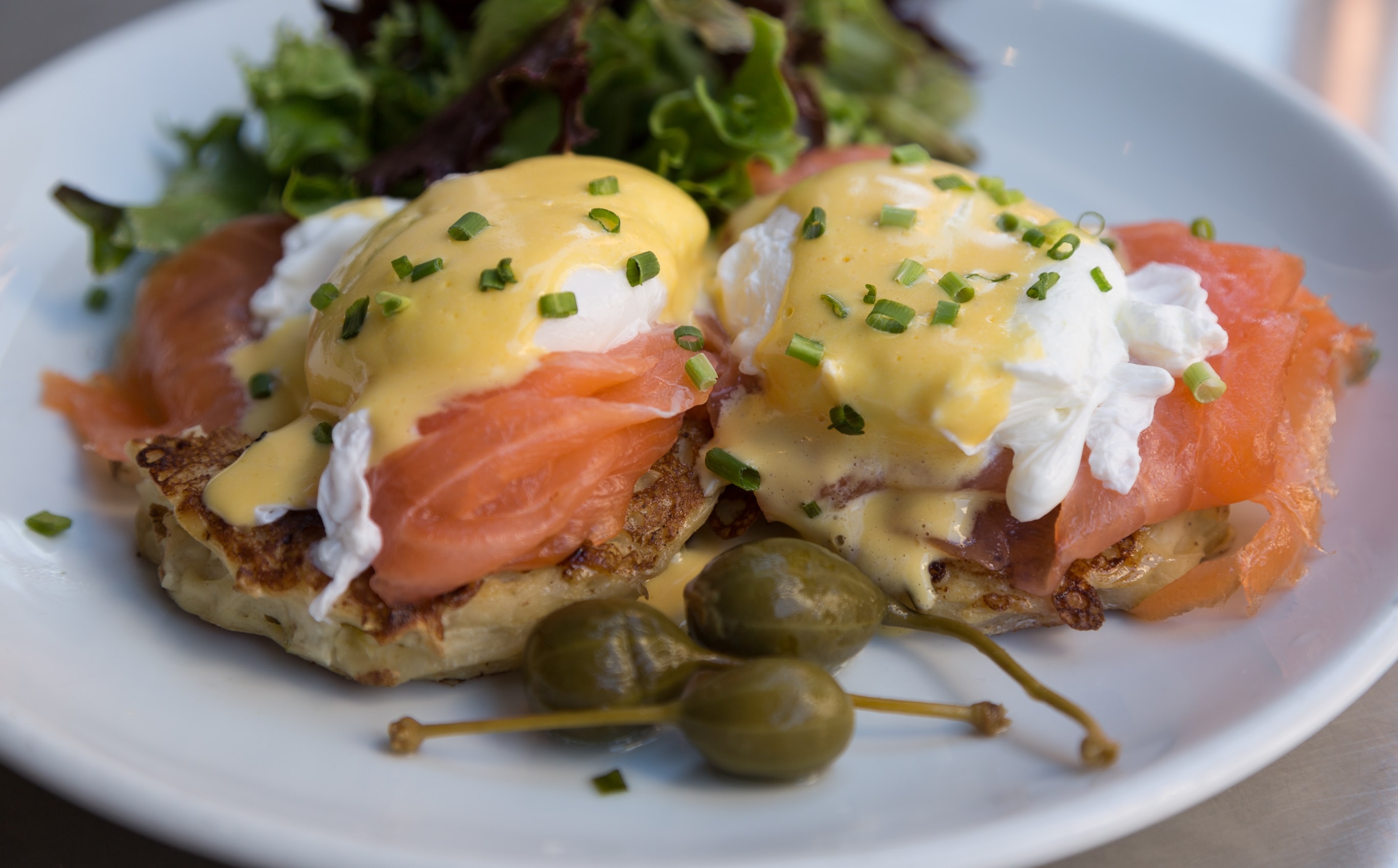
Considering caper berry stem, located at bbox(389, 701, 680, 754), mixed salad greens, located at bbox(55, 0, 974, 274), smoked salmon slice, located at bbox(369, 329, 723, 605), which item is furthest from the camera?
mixed salad greens, located at bbox(55, 0, 974, 274)

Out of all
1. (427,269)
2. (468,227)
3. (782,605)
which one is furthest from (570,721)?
(468,227)

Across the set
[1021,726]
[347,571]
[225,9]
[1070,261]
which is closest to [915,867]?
[1021,726]

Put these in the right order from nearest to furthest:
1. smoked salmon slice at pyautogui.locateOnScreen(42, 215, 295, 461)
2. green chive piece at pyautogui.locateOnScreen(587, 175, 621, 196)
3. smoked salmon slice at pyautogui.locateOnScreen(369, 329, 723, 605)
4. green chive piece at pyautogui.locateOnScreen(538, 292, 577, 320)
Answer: smoked salmon slice at pyautogui.locateOnScreen(369, 329, 723, 605) < green chive piece at pyautogui.locateOnScreen(538, 292, 577, 320) < green chive piece at pyautogui.locateOnScreen(587, 175, 621, 196) < smoked salmon slice at pyautogui.locateOnScreen(42, 215, 295, 461)

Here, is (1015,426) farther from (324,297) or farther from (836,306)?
(324,297)

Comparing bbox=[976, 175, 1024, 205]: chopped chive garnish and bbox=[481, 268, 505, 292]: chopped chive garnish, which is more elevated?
bbox=[976, 175, 1024, 205]: chopped chive garnish

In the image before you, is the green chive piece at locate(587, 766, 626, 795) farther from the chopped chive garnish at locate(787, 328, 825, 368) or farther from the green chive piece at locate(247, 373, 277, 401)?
the green chive piece at locate(247, 373, 277, 401)

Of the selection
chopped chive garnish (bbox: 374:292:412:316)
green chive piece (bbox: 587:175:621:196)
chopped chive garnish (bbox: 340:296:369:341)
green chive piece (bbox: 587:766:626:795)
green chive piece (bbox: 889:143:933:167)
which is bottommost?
green chive piece (bbox: 587:766:626:795)

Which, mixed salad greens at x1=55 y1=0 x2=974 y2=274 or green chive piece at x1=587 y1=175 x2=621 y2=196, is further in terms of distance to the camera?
mixed salad greens at x1=55 y1=0 x2=974 y2=274

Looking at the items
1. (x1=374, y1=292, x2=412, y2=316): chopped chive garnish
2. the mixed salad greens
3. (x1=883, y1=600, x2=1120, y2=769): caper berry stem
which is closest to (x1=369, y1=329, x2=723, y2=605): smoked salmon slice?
(x1=374, y1=292, x2=412, y2=316): chopped chive garnish
